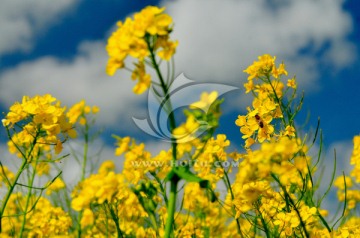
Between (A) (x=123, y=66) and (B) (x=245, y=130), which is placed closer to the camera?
(A) (x=123, y=66)

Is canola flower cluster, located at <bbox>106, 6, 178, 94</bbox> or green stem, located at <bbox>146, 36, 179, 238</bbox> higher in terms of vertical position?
canola flower cluster, located at <bbox>106, 6, 178, 94</bbox>

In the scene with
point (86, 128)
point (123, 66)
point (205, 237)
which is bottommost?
point (123, 66)

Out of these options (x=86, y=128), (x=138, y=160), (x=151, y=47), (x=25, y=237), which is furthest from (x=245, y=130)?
(x=25, y=237)

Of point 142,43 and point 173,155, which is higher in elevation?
point 142,43

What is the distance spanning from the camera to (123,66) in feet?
3.68

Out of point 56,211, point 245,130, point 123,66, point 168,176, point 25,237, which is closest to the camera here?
point 168,176

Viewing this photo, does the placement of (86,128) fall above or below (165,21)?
above

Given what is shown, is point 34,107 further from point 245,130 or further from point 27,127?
point 245,130

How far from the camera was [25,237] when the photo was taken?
4262 millimetres

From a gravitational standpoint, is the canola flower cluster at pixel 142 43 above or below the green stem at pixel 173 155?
above

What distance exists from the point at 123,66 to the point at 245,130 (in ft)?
3.93

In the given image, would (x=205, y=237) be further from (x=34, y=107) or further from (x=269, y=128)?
(x=34, y=107)

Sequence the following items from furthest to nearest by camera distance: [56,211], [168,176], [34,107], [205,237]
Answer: [56,211], [205,237], [34,107], [168,176]

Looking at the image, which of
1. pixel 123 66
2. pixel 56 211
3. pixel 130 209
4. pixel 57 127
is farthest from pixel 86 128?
pixel 123 66
